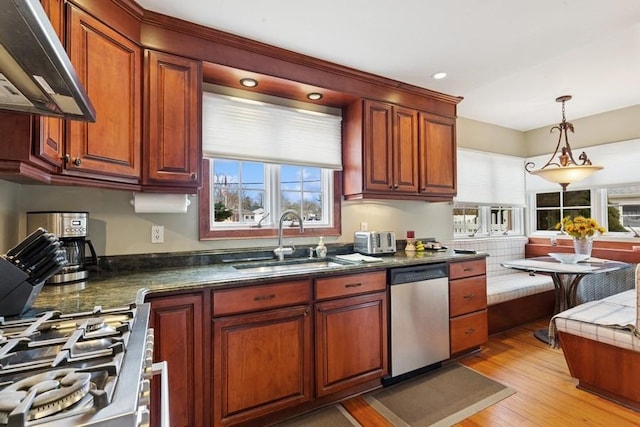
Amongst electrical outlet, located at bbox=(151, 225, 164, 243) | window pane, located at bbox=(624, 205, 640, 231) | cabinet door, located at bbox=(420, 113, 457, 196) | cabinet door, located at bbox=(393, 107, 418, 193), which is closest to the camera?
electrical outlet, located at bbox=(151, 225, 164, 243)

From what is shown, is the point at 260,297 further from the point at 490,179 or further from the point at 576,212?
the point at 576,212

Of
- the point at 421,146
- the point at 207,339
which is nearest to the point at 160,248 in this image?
the point at 207,339

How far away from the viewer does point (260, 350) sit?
5.89ft

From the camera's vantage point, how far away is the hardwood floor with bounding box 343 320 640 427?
1889 mm

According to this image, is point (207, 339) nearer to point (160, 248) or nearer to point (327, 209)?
point (160, 248)

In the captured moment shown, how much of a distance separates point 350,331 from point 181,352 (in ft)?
3.45

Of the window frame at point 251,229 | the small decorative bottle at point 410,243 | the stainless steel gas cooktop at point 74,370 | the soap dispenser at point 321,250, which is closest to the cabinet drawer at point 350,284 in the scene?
the soap dispenser at point 321,250

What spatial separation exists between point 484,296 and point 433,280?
2.38 feet

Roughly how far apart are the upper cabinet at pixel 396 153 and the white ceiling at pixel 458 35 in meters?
0.32

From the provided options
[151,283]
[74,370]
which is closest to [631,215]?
[151,283]

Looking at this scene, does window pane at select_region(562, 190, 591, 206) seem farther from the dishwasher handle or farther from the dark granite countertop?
the dark granite countertop

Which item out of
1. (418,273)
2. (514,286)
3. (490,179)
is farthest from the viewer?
(490,179)

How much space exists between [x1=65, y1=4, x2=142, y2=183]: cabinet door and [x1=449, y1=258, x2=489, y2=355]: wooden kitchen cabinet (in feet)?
8.10

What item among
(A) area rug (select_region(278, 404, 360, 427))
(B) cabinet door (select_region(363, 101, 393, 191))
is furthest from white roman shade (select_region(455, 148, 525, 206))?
(A) area rug (select_region(278, 404, 360, 427))
